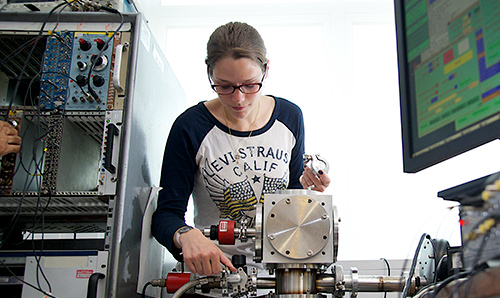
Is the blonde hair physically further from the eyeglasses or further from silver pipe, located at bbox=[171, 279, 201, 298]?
silver pipe, located at bbox=[171, 279, 201, 298]

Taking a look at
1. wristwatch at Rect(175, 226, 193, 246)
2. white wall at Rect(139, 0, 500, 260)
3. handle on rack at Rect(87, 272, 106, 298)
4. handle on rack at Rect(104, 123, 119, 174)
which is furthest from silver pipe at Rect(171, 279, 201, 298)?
white wall at Rect(139, 0, 500, 260)

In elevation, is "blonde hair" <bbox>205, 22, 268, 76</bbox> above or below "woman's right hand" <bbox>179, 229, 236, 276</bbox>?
above

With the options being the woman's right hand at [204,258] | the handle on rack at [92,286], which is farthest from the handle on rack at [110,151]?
the woman's right hand at [204,258]

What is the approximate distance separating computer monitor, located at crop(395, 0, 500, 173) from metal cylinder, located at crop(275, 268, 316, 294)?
298mm

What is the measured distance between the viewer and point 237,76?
136 cm

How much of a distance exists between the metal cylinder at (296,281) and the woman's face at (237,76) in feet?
1.98

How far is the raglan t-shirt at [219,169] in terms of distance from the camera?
4.73ft

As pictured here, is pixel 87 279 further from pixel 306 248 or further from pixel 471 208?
pixel 471 208

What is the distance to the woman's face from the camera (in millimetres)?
1364

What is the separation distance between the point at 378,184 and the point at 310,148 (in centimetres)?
43

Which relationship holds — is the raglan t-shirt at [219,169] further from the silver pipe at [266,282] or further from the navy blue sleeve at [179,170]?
the silver pipe at [266,282]

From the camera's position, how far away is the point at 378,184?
2.58 meters

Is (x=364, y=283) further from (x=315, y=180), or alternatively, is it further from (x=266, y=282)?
(x=315, y=180)

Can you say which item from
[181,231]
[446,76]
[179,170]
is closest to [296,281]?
[181,231]
